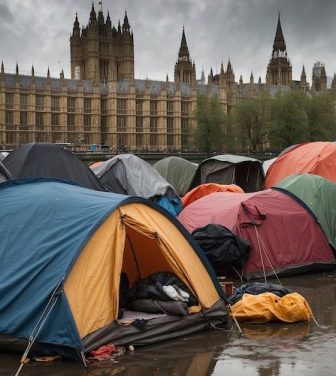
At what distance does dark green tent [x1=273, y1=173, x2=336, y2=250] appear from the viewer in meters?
12.3

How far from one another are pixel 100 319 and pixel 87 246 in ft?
2.88

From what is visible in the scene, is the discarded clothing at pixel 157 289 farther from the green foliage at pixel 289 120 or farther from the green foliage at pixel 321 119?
the green foliage at pixel 321 119

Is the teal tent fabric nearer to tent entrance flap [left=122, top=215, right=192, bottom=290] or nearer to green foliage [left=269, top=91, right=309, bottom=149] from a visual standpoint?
tent entrance flap [left=122, top=215, right=192, bottom=290]

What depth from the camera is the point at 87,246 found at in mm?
7094

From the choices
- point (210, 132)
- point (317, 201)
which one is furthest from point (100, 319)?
point (210, 132)

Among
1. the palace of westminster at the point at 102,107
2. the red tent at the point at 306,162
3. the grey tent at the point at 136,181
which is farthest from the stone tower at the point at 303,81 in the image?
the grey tent at the point at 136,181

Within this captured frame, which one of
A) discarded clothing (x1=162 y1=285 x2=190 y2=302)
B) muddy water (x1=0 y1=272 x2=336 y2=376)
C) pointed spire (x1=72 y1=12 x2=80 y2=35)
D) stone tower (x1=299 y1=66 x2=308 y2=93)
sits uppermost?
pointed spire (x1=72 y1=12 x2=80 y2=35)

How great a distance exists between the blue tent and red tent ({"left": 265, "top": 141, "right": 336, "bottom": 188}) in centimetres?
1093

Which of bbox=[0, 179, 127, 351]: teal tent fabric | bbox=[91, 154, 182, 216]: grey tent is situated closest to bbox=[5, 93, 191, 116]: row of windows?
bbox=[91, 154, 182, 216]: grey tent

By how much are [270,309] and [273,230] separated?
3.21 m

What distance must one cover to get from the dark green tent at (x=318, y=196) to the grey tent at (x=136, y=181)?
292 centimetres

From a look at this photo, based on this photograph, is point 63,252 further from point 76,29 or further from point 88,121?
point 76,29

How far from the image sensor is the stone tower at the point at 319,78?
4805 inches

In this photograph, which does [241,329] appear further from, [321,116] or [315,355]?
[321,116]
